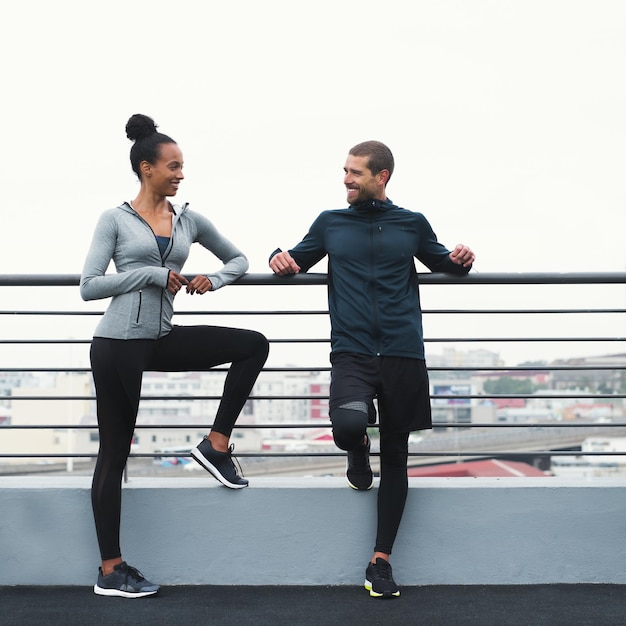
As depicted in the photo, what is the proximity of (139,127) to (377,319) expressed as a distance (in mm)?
1158

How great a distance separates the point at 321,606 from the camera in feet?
9.80

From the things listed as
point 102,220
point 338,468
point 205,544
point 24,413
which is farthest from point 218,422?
point 24,413

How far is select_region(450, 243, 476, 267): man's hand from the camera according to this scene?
3.22 metres

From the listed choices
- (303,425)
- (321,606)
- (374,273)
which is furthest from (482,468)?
(374,273)

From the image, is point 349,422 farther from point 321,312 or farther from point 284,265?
point 284,265

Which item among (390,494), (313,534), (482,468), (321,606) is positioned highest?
(390,494)

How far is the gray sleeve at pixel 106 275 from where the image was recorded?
294 centimetres

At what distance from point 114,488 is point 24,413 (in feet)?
350

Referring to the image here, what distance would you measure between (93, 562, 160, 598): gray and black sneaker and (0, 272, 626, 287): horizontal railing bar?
1134mm

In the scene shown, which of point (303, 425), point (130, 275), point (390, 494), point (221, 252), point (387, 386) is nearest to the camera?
point (130, 275)

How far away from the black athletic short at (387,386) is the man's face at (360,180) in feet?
2.00

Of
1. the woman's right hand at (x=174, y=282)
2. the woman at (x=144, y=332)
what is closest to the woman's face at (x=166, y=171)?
the woman at (x=144, y=332)

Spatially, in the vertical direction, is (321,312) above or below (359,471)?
above

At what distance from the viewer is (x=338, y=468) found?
86688 millimetres
